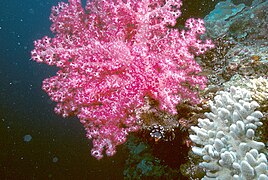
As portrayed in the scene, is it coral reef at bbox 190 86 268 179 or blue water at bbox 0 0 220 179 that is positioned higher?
blue water at bbox 0 0 220 179

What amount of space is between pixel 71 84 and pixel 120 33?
1015 mm

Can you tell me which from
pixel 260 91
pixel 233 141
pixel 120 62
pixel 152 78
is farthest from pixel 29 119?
pixel 260 91

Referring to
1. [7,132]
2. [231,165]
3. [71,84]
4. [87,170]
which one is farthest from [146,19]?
[7,132]

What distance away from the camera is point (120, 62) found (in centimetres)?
282

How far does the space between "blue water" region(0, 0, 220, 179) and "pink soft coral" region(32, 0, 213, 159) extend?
8.37 feet

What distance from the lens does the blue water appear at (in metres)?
5.75

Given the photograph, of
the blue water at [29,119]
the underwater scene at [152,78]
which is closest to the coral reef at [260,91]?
the underwater scene at [152,78]

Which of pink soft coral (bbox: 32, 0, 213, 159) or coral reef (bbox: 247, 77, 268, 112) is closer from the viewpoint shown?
coral reef (bbox: 247, 77, 268, 112)

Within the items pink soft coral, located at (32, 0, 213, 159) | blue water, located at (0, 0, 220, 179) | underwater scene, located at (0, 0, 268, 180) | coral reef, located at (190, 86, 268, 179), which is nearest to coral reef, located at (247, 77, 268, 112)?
underwater scene, located at (0, 0, 268, 180)

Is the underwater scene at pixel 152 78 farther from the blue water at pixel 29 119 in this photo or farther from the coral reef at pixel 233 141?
the blue water at pixel 29 119

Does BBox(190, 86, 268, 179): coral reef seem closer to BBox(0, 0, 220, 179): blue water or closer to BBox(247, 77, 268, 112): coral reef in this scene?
BBox(247, 77, 268, 112): coral reef

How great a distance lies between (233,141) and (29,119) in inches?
262

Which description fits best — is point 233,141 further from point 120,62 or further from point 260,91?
point 120,62

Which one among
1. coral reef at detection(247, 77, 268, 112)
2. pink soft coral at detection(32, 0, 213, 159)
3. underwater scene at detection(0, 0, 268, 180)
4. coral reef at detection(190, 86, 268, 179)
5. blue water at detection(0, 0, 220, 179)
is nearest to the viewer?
coral reef at detection(190, 86, 268, 179)
